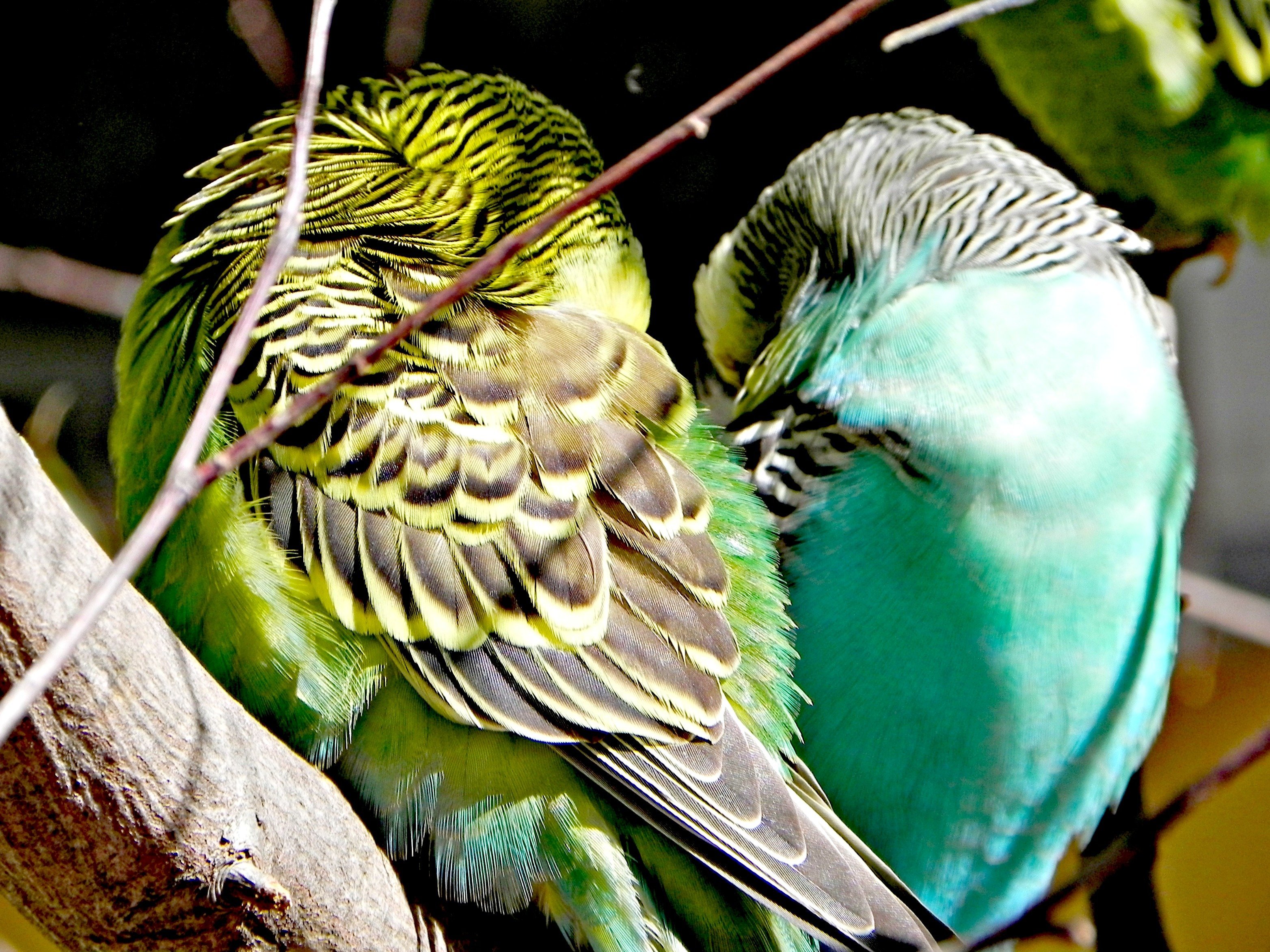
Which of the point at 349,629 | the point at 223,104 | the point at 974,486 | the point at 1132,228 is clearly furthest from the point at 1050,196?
the point at 223,104

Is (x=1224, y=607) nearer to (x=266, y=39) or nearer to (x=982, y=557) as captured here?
(x=982, y=557)

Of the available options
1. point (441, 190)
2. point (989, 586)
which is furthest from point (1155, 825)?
point (441, 190)

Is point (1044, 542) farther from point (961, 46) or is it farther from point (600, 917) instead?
point (961, 46)

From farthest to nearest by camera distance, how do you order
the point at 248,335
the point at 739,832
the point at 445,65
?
the point at 445,65 → the point at 739,832 → the point at 248,335

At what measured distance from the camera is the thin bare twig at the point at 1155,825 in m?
0.61

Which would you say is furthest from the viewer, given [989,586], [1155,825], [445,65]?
[445,65]

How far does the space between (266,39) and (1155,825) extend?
4.79 feet

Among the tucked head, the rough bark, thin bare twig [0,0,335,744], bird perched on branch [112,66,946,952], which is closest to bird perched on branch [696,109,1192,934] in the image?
bird perched on branch [112,66,946,952]

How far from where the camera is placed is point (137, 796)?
813 millimetres

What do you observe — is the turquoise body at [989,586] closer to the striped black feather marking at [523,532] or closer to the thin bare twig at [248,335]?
the striped black feather marking at [523,532]

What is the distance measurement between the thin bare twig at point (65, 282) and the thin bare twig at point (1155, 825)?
1155mm

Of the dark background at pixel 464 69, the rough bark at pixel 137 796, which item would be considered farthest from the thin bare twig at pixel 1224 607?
the rough bark at pixel 137 796

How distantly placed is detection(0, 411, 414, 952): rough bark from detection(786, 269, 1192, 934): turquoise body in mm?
651

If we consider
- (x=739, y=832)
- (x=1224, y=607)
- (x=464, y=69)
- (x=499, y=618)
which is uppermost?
(x=464, y=69)
